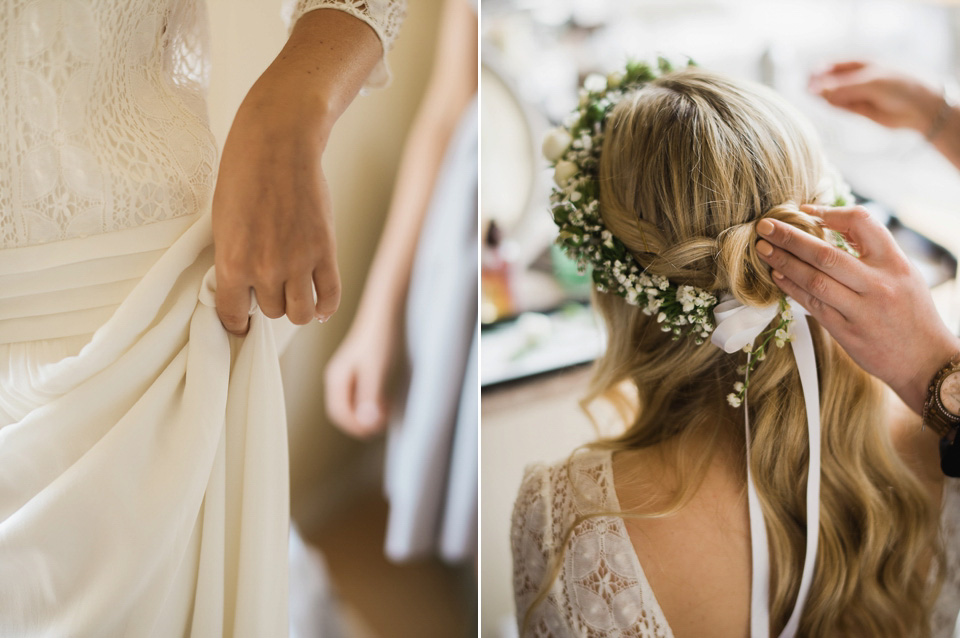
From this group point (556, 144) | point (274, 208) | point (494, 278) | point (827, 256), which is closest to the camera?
point (274, 208)

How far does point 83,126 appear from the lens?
56 cm

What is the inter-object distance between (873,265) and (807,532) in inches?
14.0

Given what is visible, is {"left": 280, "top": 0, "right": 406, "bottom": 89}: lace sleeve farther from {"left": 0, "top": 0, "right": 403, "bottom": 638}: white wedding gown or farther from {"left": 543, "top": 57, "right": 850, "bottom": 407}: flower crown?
{"left": 543, "top": 57, "right": 850, "bottom": 407}: flower crown

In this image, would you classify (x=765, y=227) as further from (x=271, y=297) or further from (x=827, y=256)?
(x=271, y=297)

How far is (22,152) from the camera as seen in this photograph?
0.55 metres

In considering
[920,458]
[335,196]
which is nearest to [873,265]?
[920,458]

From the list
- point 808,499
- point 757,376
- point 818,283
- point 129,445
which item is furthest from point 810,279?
point 129,445

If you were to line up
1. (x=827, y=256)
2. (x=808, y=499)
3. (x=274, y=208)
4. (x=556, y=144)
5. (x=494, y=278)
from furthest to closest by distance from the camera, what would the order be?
(x=494, y=278) → (x=556, y=144) → (x=808, y=499) → (x=827, y=256) → (x=274, y=208)

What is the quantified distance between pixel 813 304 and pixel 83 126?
800 millimetres

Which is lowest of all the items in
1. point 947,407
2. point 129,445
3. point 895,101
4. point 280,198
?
point 947,407

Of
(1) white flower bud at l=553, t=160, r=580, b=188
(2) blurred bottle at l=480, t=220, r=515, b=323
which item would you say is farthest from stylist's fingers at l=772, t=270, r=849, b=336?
(2) blurred bottle at l=480, t=220, r=515, b=323

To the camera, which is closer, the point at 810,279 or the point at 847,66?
the point at 810,279

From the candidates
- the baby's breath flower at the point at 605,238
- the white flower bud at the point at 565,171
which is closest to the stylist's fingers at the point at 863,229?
the baby's breath flower at the point at 605,238

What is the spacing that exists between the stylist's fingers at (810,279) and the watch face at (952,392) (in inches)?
6.7
